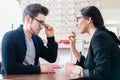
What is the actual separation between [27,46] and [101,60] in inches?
25.6

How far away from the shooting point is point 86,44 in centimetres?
296

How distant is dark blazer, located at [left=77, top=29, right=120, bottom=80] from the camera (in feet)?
4.42

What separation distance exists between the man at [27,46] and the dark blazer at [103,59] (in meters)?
0.34

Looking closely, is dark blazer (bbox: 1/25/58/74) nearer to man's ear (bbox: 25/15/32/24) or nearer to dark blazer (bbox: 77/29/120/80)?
man's ear (bbox: 25/15/32/24)

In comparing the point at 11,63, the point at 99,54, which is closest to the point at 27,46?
the point at 11,63

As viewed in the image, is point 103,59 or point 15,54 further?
point 15,54

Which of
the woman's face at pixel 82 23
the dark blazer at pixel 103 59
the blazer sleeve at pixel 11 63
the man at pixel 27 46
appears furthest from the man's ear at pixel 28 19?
the dark blazer at pixel 103 59

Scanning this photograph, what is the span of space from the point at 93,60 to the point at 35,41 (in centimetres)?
62

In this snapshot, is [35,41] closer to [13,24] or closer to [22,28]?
[22,28]

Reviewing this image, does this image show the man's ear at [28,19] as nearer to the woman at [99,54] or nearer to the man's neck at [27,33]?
the man's neck at [27,33]

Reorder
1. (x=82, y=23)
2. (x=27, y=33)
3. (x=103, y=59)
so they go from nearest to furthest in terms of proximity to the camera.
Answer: (x=103, y=59), (x=82, y=23), (x=27, y=33)

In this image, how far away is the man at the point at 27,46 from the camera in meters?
1.53

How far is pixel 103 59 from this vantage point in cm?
134

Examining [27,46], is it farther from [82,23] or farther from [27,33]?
[82,23]
